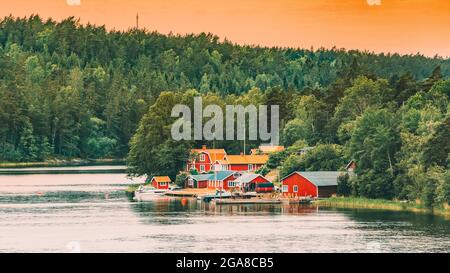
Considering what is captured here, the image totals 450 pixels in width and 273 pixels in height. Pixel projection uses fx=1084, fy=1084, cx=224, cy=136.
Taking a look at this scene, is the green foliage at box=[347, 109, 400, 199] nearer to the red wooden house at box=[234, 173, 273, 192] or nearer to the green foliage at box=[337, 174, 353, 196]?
the green foliage at box=[337, 174, 353, 196]

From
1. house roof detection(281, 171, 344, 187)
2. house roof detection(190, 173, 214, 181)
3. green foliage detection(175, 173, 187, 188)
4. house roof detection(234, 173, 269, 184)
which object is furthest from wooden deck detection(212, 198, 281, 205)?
green foliage detection(175, 173, 187, 188)

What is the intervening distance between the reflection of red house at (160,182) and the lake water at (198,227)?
8413mm

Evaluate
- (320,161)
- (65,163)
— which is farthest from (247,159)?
(65,163)

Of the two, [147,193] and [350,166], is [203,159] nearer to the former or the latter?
[147,193]

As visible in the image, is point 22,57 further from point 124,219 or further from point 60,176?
point 124,219

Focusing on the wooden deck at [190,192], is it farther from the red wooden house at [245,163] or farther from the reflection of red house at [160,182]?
the red wooden house at [245,163]

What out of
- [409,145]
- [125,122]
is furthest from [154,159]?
[125,122]

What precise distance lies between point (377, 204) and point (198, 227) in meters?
14.7

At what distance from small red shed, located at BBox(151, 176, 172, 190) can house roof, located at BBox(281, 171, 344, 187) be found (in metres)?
15.6

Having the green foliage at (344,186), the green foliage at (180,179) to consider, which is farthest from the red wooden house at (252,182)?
the green foliage at (344,186)

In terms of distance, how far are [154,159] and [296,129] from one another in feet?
47.3

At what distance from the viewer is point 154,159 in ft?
291

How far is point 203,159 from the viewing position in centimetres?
9194

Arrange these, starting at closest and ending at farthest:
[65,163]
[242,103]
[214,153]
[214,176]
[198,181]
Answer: [214,176] < [198,181] < [214,153] < [242,103] < [65,163]
